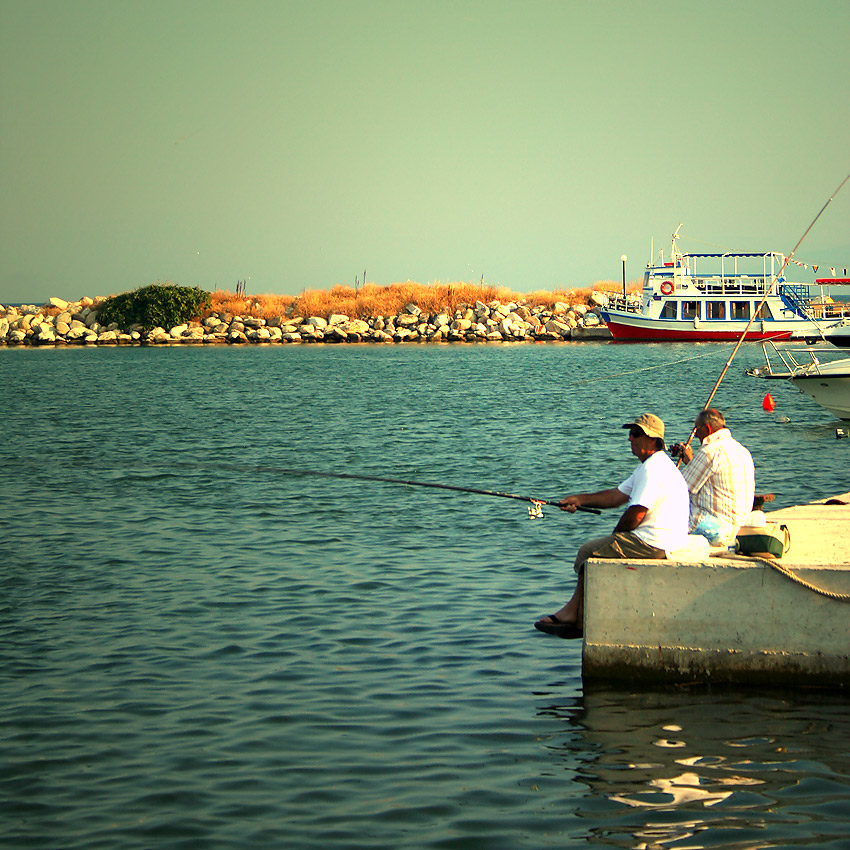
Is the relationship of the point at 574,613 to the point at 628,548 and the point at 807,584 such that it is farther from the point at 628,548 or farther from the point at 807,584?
the point at 807,584

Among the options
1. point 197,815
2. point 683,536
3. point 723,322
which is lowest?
point 197,815

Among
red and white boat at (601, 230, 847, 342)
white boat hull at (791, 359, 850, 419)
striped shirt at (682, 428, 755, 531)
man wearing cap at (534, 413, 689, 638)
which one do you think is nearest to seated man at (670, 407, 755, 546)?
striped shirt at (682, 428, 755, 531)

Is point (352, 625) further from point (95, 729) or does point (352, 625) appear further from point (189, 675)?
point (95, 729)

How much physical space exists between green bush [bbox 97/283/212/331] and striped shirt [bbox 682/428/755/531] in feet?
248

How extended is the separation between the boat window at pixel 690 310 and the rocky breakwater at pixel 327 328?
8.96 metres

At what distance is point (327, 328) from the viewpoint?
79.8 m

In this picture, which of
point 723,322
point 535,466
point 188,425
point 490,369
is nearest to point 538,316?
point 723,322

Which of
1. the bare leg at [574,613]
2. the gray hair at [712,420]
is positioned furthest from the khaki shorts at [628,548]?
the gray hair at [712,420]

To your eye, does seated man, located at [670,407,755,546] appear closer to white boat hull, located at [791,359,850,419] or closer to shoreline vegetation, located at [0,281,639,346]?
white boat hull, located at [791,359,850,419]

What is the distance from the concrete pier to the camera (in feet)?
22.1

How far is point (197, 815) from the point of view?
553 cm

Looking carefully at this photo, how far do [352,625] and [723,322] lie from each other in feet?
204

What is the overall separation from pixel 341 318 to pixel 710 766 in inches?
2995

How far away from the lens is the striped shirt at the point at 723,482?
25.4ft
